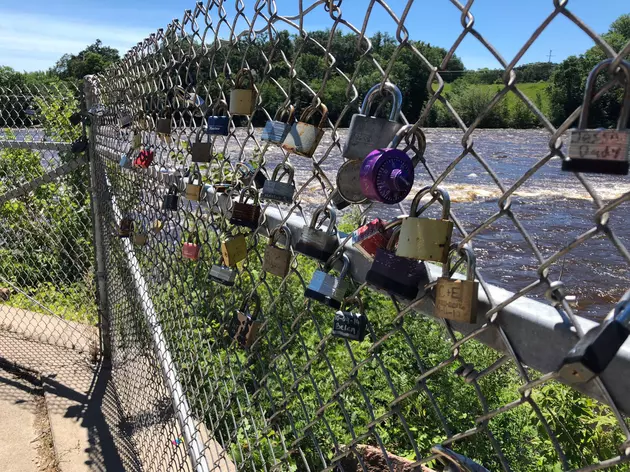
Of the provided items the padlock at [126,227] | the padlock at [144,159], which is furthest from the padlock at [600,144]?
the padlock at [126,227]

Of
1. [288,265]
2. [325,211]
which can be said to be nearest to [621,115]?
[325,211]

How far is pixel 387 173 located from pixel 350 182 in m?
0.11

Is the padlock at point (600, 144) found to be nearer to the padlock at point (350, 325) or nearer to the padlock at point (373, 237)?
the padlock at point (373, 237)

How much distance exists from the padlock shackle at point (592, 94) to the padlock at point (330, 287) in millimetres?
505

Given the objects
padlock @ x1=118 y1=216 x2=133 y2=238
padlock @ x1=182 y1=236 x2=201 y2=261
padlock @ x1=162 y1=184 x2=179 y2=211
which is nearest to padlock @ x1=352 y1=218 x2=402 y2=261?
padlock @ x1=182 y1=236 x2=201 y2=261

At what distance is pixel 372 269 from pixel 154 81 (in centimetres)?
171

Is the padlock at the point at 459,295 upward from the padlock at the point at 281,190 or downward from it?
downward

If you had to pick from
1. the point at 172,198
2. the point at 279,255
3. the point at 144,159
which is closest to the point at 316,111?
the point at 279,255

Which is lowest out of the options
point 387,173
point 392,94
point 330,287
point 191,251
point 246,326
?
point 246,326

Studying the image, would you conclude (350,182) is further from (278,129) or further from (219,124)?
(219,124)

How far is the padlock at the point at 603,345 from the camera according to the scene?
51 centimetres

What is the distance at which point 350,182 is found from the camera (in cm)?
86

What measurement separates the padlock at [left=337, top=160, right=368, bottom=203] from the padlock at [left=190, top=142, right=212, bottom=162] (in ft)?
2.69

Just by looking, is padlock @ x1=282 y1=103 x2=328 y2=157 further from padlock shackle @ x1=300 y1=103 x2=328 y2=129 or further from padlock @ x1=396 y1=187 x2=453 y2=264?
padlock @ x1=396 y1=187 x2=453 y2=264
